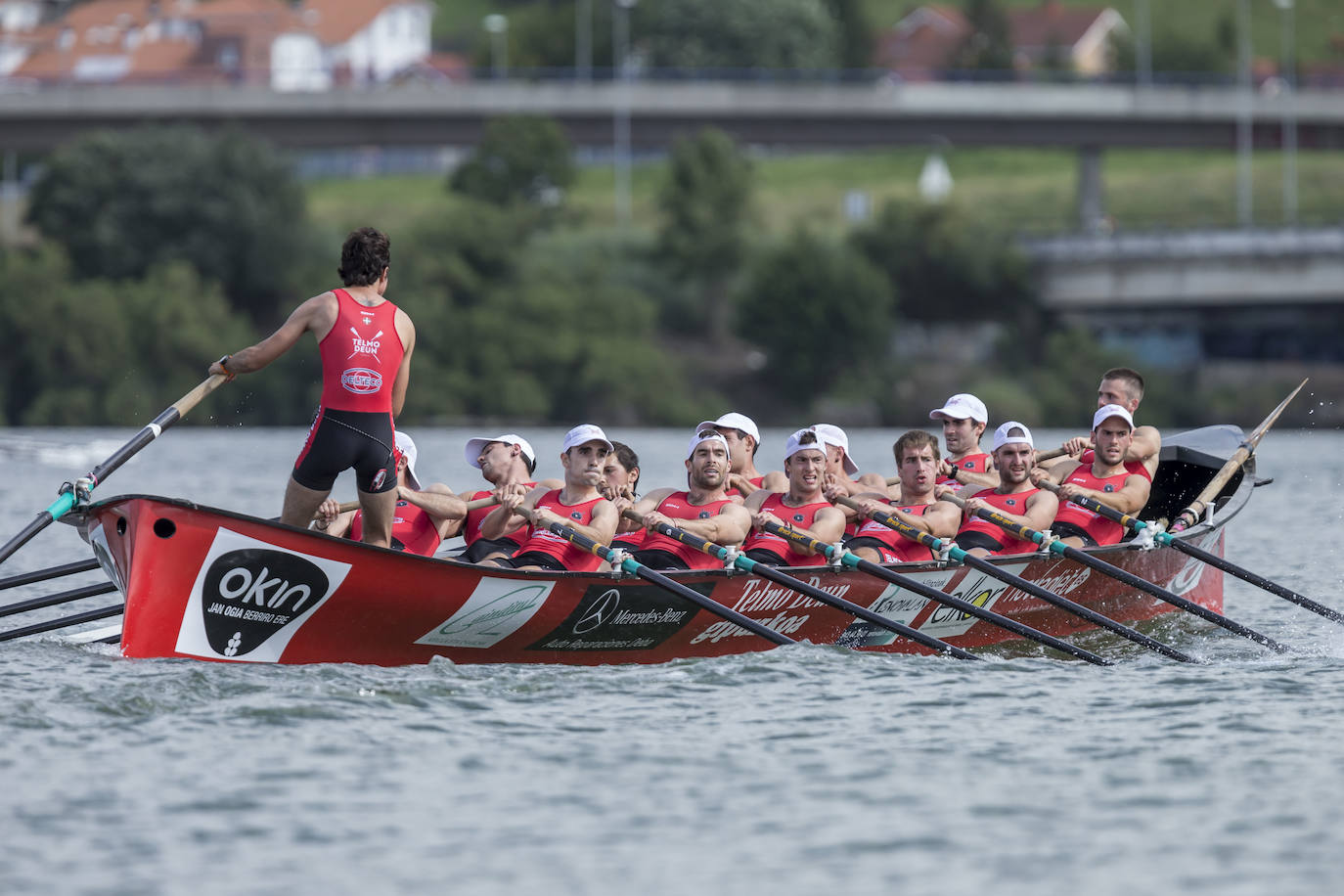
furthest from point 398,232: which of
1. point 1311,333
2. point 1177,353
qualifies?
point 1311,333

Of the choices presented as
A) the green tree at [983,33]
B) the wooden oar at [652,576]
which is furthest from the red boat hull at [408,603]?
the green tree at [983,33]

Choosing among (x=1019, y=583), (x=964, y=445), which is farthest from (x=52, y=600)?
(x=964, y=445)

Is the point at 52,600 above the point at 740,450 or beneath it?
beneath

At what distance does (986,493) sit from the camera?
13648 millimetres

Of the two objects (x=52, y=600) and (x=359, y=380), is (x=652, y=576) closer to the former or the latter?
(x=359, y=380)

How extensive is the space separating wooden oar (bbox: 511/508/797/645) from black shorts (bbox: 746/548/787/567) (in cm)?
79

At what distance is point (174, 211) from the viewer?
164 ft

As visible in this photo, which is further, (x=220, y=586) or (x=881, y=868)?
(x=220, y=586)

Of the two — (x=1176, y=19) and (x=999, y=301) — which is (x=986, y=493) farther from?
(x=1176, y=19)

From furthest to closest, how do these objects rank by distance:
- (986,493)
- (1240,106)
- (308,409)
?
(1240,106) → (308,409) → (986,493)

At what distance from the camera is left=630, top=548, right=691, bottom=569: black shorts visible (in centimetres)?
1200

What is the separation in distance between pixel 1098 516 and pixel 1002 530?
1.09 metres

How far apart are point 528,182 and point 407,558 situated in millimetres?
47110

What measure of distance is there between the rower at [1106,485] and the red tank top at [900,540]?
1.14 meters
